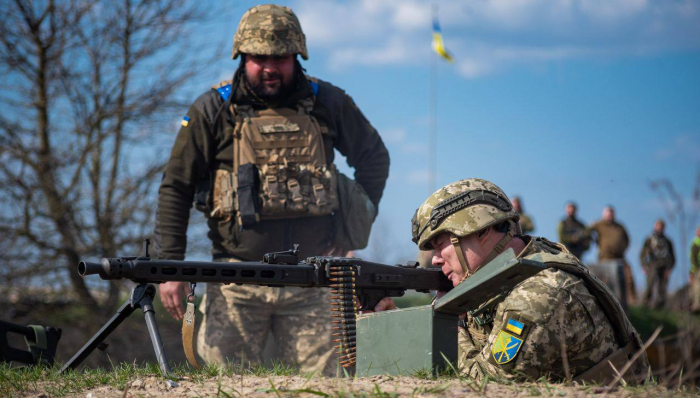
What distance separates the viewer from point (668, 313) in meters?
17.5

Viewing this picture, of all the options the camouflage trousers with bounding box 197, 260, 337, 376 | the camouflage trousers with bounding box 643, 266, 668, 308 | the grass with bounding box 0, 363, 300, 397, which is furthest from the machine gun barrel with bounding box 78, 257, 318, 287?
the camouflage trousers with bounding box 643, 266, 668, 308

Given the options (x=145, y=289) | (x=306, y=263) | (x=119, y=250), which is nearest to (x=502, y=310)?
(x=306, y=263)

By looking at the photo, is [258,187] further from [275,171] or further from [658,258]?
[658,258]

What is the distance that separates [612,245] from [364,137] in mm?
15330

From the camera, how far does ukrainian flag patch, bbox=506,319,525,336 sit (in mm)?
3820

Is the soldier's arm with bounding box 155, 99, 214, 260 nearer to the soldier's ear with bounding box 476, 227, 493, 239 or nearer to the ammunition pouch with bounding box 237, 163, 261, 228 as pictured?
the ammunition pouch with bounding box 237, 163, 261, 228

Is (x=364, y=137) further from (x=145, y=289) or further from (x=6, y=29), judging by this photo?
(x=6, y=29)

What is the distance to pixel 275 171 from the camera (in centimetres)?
635

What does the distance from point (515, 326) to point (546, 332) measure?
5.8 inches

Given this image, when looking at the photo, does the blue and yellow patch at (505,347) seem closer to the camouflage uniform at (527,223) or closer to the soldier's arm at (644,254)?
the camouflage uniform at (527,223)

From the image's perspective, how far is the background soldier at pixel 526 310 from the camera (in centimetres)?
382

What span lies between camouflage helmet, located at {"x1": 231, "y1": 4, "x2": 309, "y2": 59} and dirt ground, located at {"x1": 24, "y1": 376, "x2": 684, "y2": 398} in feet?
10.2

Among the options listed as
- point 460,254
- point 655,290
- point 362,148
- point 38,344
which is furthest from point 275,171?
point 655,290

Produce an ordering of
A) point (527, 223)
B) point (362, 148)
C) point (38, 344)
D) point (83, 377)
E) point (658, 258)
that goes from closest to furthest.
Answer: point (83, 377), point (38, 344), point (362, 148), point (527, 223), point (658, 258)
